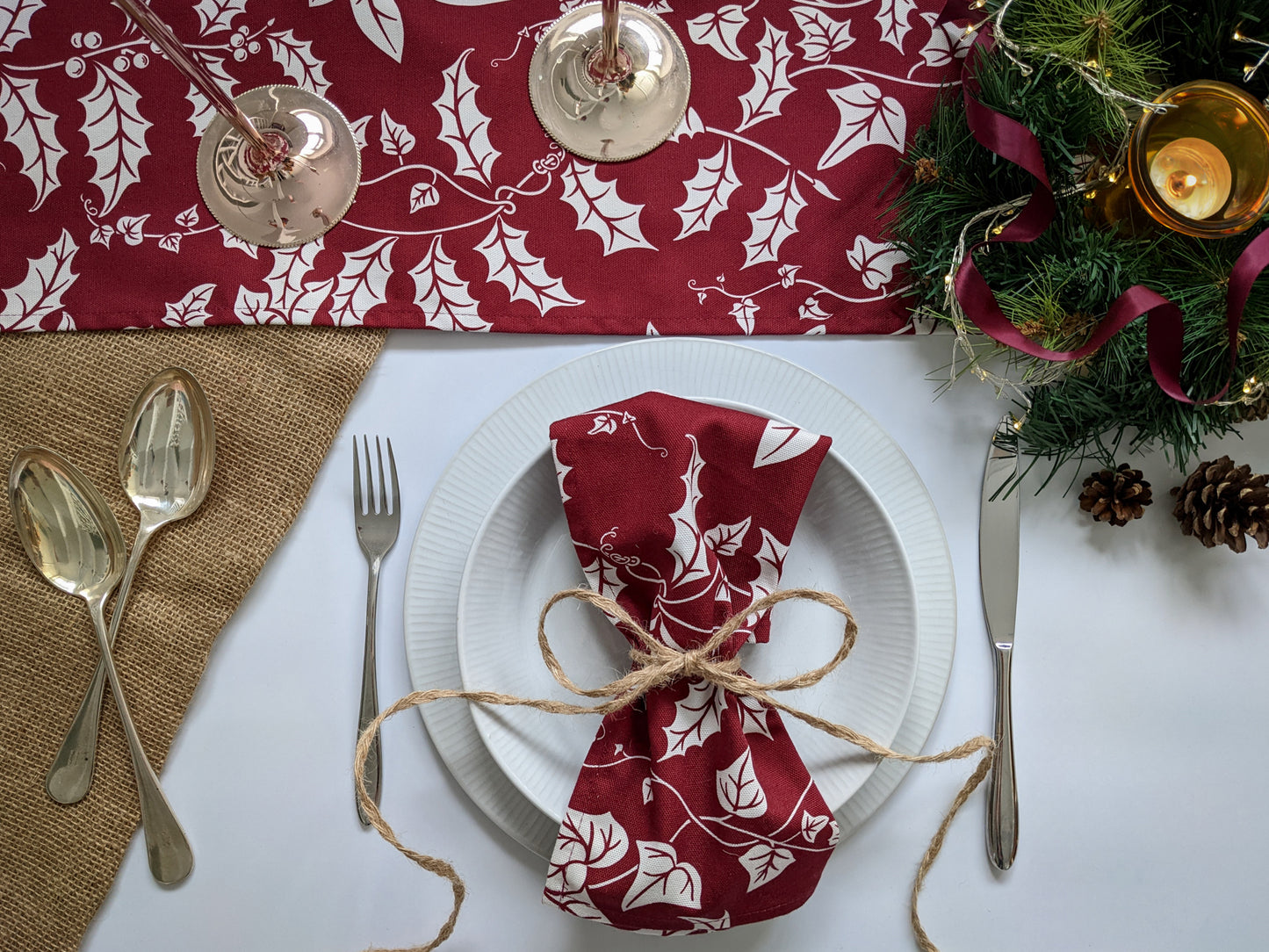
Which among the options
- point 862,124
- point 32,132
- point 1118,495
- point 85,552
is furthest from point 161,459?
point 1118,495

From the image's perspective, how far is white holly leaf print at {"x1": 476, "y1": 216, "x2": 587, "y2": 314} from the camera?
703mm

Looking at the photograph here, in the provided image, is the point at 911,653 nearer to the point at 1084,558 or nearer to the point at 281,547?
the point at 1084,558

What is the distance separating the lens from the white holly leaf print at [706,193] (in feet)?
2.31

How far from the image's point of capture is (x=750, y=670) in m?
0.65

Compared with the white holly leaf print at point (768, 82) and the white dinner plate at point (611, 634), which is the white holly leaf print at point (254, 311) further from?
the white holly leaf print at point (768, 82)

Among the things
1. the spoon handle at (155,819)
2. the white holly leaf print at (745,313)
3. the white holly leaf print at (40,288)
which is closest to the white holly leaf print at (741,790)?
the white holly leaf print at (745,313)

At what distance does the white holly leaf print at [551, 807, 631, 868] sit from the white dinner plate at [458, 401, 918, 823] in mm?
27

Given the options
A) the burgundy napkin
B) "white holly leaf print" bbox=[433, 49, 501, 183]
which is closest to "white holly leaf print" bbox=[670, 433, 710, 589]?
the burgundy napkin

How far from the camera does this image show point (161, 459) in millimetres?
685

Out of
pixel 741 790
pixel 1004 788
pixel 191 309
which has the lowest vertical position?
pixel 1004 788

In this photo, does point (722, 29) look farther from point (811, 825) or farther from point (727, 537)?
point (811, 825)

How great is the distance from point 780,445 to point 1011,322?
195 millimetres

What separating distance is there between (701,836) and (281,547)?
0.41 metres

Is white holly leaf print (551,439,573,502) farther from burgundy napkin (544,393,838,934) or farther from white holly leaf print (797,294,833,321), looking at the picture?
white holly leaf print (797,294,833,321)
